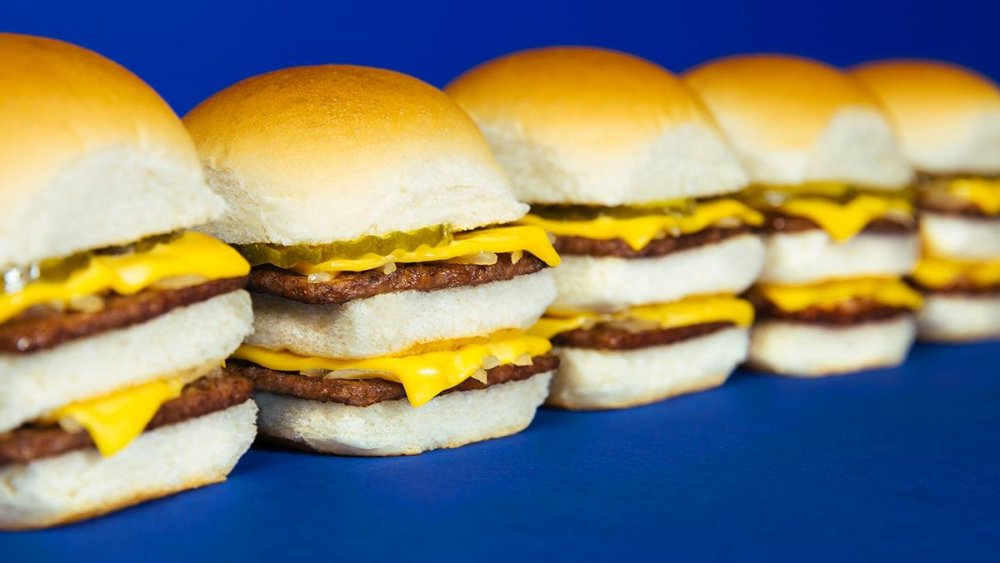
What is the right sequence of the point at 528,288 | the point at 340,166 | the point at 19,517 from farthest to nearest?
the point at 528,288, the point at 340,166, the point at 19,517

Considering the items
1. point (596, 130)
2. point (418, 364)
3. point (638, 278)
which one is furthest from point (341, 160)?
point (638, 278)

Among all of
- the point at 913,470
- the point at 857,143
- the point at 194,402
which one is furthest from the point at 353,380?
the point at 857,143

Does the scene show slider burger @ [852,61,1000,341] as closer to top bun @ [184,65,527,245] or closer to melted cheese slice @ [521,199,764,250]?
melted cheese slice @ [521,199,764,250]

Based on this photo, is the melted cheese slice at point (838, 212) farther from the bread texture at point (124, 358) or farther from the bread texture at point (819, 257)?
the bread texture at point (124, 358)

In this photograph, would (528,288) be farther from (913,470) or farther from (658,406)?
(913,470)

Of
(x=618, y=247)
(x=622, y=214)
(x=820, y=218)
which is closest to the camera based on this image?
(x=618, y=247)

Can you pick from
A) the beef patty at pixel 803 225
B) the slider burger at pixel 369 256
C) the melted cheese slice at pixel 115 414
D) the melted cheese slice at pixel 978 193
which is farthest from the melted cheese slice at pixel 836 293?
the melted cheese slice at pixel 115 414

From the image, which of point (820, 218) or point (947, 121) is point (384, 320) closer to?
point (820, 218)
